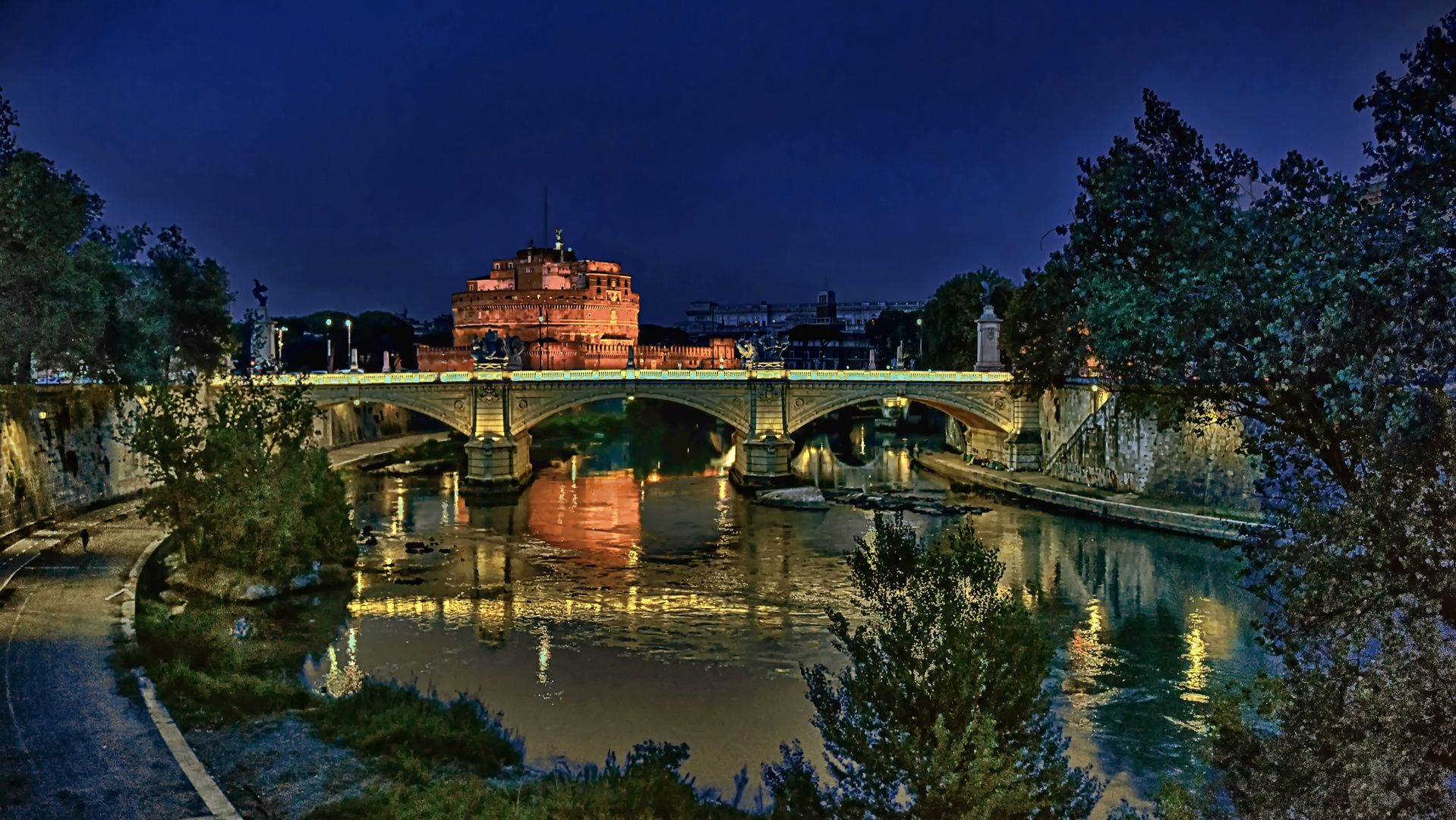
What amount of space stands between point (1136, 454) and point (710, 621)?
24.5 meters

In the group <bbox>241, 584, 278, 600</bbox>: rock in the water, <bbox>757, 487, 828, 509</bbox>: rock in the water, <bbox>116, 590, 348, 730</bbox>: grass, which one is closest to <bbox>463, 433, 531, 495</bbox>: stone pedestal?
<bbox>757, 487, 828, 509</bbox>: rock in the water

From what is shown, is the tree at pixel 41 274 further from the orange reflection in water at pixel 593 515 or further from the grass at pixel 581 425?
the grass at pixel 581 425

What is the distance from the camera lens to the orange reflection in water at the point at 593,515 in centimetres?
3734

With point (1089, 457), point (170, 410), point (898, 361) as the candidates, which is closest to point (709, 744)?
point (170, 410)

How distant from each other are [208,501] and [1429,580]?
2742 cm

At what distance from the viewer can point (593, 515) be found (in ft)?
146

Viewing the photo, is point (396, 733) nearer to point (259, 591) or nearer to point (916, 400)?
point (259, 591)

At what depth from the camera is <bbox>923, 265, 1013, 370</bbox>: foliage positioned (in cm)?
6431

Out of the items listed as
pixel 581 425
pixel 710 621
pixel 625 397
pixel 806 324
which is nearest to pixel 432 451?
pixel 625 397

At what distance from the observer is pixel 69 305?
1227 inches

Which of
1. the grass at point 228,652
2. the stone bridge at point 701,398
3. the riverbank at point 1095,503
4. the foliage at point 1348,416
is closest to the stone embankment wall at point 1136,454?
the riverbank at point 1095,503

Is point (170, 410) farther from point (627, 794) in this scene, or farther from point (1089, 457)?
point (1089, 457)

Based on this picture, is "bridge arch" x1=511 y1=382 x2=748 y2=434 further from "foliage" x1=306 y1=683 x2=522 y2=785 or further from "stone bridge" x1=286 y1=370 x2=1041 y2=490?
"foliage" x1=306 y1=683 x2=522 y2=785

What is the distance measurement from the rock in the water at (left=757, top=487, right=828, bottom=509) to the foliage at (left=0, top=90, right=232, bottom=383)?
25664 millimetres
